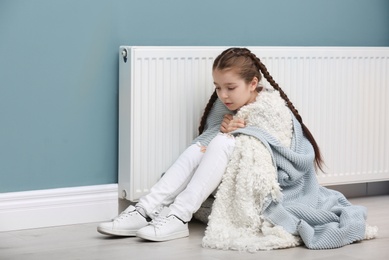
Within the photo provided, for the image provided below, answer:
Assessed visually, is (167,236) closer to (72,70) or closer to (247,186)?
(247,186)

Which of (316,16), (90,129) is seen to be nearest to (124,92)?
(90,129)

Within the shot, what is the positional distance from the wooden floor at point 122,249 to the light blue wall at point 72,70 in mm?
203

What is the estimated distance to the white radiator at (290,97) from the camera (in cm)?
280

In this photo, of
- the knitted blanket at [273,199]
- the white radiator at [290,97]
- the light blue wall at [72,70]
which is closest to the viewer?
the knitted blanket at [273,199]

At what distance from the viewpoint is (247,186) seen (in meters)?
2.57

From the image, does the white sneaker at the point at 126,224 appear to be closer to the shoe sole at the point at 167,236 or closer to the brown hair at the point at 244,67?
the shoe sole at the point at 167,236

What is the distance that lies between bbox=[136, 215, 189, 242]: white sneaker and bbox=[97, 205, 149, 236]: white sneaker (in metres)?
0.05

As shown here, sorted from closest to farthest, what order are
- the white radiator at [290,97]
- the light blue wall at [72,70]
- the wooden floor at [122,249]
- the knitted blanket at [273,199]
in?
the wooden floor at [122,249], the knitted blanket at [273,199], the light blue wall at [72,70], the white radiator at [290,97]

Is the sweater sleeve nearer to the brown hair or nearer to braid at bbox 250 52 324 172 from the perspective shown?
the brown hair

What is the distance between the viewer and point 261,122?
8.87 feet

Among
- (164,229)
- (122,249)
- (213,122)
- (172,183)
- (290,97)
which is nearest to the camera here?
Result: (122,249)

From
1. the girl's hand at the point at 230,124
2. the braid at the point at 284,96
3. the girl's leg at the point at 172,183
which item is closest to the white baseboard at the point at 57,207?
the girl's leg at the point at 172,183

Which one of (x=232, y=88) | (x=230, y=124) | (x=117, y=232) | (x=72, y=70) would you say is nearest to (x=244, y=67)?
(x=232, y=88)

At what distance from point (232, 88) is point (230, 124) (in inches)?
4.6
